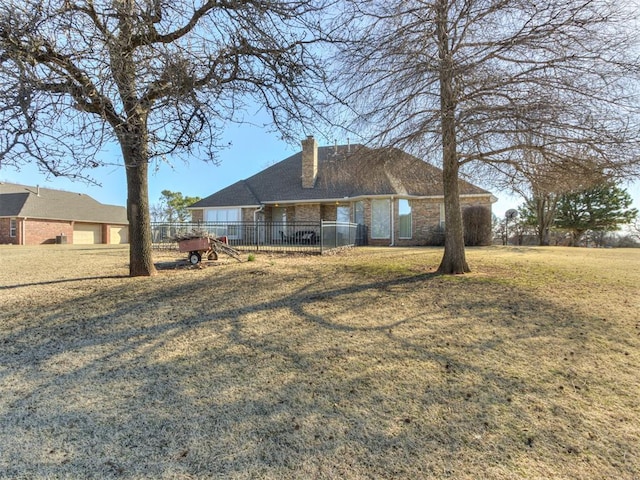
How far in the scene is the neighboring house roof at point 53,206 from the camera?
2762 cm

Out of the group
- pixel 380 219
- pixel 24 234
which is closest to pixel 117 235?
pixel 24 234

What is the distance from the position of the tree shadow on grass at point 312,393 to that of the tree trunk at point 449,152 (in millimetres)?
2441

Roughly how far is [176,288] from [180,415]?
409cm

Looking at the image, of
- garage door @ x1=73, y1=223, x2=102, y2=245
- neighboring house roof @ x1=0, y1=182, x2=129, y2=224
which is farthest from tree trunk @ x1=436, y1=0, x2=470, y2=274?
garage door @ x1=73, y1=223, x2=102, y2=245

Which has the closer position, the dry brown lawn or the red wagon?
the dry brown lawn

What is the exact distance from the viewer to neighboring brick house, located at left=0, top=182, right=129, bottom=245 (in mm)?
27141

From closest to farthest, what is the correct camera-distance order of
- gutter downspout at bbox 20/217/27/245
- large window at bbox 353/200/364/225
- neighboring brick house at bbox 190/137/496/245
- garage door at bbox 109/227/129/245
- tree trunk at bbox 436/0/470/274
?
tree trunk at bbox 436/0/470/274 → neighboring brick house at bbox 190/137/496/245 → large window at bbox 353/200/364/225 → gutter downspout at bbox 20/217/27/245 → garage door at bbox 109/227/129/245

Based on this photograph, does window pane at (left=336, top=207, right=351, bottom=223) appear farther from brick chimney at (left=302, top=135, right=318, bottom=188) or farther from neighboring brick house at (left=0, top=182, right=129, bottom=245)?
neighboring brick house at (left=0, top=182, right=129, bottom=245)

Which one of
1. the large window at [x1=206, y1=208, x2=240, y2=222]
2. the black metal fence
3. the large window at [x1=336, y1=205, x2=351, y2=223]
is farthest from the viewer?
the large window at [x1=206, y1=208, x2=240, y2=222]

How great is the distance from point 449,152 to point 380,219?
37.4ft

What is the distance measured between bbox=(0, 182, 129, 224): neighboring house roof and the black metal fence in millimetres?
16901

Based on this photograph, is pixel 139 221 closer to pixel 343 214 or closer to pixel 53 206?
pixel 343 214

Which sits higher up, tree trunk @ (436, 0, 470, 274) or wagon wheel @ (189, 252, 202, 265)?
tree trunk @ (436, 0, 470, 274)

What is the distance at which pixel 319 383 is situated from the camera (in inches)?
130
